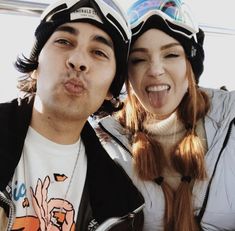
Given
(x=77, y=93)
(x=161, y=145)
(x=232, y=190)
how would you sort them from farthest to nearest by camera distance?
(x=161, y=145) → (x=232, y=190) → (x=77, y=93)

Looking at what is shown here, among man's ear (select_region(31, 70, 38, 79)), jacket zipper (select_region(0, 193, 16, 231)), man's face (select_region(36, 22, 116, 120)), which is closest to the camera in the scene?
jacket zipper (select_region(0, 193, 16, 231))

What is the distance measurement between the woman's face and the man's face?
0.18 meters

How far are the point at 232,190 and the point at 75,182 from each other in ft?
1.82

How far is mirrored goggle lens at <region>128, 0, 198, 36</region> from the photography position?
1199 mm

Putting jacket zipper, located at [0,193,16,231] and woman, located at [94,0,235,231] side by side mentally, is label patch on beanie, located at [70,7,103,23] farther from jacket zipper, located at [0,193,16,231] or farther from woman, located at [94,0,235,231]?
jacket zipper, located at [0,193,16,231]

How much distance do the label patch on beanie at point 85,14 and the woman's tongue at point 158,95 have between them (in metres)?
0.33

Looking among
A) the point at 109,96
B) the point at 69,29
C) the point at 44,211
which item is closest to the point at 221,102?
the point at 109,96

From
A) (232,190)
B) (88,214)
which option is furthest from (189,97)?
(88,214)

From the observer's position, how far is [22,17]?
47.5 inches

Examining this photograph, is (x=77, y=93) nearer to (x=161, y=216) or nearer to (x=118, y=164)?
(x=118, y=164)

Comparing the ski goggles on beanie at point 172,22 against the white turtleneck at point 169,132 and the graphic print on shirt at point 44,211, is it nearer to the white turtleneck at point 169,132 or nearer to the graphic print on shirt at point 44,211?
the white turtleneck at point 169,132

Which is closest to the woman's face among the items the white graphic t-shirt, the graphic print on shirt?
the white graphic t-shirt

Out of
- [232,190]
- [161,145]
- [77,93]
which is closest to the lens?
[77,93]

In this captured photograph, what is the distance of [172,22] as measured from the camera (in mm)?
1200
